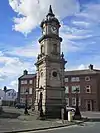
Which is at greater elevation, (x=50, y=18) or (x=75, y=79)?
(x=50, y=18)

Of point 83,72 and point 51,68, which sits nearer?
point 51,68

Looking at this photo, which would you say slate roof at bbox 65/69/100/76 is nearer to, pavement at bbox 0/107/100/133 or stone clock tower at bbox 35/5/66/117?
stone clock tower at bbox 35/5/66/117

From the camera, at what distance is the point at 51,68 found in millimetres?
38844

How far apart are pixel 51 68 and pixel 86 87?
3651cm

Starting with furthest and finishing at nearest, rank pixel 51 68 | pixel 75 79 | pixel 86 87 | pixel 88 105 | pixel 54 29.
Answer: pixel 75 79
pixel 86 87
pixel 88 105
pixel 54 29
pixel 51 68

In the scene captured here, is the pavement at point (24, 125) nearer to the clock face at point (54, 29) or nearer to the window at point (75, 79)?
the clock face at point (54, 29)

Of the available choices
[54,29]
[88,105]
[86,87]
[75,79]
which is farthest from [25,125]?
[75,79]

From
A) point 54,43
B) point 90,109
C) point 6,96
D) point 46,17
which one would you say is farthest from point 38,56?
point 6,96

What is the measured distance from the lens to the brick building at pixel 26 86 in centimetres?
8800

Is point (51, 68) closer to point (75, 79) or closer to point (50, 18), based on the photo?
point (50, 18)

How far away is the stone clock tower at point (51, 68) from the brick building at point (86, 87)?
33131 mm

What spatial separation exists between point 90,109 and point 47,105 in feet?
116

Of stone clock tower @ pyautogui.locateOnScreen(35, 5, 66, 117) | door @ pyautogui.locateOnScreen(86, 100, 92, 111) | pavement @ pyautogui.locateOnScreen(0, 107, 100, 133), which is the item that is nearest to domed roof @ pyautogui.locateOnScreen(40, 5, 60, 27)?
stone clock tower @ pyautogui.locateOnScreen(35, 5, 66, 117)

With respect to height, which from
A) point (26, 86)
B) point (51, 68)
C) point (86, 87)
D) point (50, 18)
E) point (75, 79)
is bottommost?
point (86, 87)
